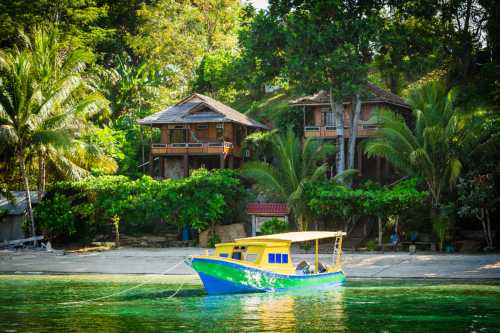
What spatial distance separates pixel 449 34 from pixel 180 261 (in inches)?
889

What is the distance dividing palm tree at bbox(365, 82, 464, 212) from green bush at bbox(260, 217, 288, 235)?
19.6 ft

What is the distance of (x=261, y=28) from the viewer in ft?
151

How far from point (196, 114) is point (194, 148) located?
93.0 inches

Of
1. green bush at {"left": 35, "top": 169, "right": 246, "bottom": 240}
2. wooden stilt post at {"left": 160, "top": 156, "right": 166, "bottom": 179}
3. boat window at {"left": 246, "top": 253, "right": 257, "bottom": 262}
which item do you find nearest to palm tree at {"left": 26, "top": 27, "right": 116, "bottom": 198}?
green bush at {"left": 35, "top": 169, "right": 246, "bottom": 240}

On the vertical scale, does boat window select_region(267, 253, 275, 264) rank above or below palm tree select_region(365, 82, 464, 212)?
below

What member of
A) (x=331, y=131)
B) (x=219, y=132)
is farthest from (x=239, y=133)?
(x=331, y=131)

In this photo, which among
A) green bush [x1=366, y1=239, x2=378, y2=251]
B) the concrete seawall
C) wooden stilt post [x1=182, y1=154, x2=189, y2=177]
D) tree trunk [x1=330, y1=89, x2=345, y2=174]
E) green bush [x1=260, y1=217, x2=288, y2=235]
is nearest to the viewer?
the concrete seawall

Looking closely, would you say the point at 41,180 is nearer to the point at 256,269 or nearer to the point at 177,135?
the point at 177,135

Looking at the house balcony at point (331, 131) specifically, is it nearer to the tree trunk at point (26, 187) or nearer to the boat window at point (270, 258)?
the tree trunk at point (26, 187)

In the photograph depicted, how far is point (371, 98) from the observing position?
47531mm

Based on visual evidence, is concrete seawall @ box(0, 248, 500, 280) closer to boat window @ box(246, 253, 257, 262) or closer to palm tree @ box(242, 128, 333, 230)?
palm tree @ box(242, 128, 333, 230)

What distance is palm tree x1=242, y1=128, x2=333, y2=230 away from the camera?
40.7 meters

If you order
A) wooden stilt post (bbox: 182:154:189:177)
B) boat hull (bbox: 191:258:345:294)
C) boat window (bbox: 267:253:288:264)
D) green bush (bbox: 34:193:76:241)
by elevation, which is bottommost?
boat hull (bbox: 191:258:345:294)

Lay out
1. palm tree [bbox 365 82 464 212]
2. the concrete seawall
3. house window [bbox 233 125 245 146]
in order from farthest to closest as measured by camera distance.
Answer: house window [bbox 233 125 245 146] < palm tree [bbox 365 82 464 212] < the concrete seawall
